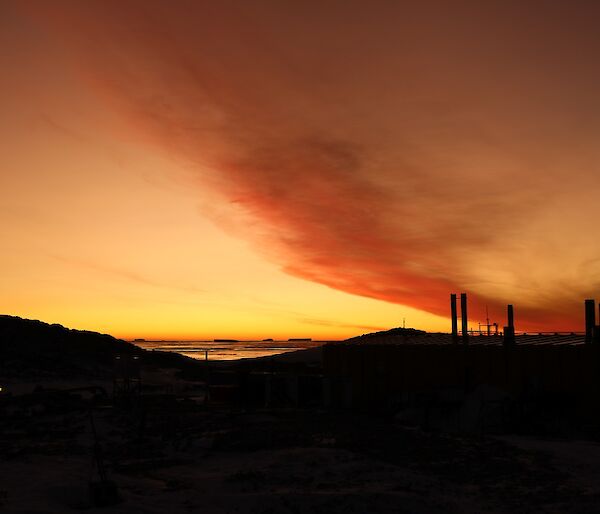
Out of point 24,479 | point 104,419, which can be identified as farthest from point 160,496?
point 104,419

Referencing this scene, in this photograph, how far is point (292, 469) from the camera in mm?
18703

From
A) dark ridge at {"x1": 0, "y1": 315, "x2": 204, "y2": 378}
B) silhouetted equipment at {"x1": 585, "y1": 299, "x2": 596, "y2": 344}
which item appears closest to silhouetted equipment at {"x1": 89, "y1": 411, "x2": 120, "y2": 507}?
silhouetted equipment at {"x1": 585, "y1": 299, "x2": 596, "y2": 344}

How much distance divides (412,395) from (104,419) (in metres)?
16.4

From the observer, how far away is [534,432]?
28.0 meters

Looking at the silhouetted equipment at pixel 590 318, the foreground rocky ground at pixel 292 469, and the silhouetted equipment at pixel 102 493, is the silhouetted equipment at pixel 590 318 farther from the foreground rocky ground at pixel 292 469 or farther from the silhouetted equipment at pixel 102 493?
the silhouetted equipment at pixel 102 493

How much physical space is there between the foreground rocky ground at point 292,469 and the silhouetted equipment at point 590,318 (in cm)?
1116

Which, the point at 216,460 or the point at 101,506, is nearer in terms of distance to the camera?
the point at 101,506

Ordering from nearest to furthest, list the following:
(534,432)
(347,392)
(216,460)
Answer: (216,460) → (534,432) → (347,392)

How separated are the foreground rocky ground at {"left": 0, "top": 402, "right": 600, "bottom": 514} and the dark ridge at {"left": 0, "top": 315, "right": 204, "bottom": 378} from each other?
39207 mm

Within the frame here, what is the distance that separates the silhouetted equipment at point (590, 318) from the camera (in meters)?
34.8

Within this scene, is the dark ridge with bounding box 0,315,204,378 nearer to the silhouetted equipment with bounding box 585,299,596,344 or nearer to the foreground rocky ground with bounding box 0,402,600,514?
the foreground rocky ground with bounding box 0,402,600,514

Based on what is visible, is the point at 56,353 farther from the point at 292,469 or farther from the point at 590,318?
the point at 292,469

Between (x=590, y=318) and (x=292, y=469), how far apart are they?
23629mm

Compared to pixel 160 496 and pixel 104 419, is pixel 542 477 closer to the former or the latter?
pixel 160 496
